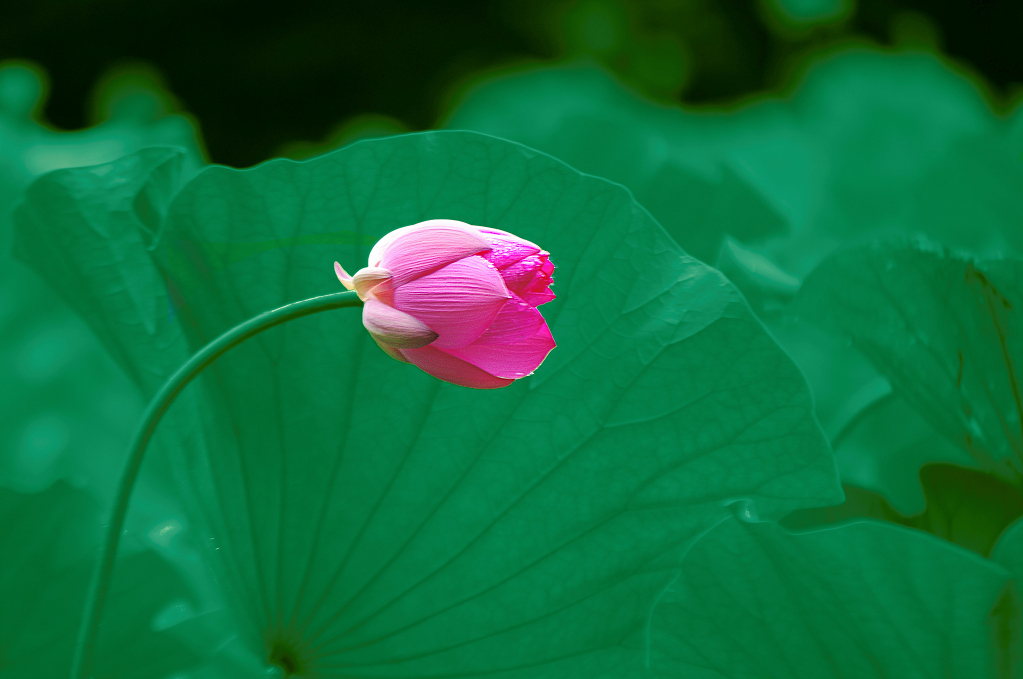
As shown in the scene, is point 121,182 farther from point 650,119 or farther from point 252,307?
point 650,119

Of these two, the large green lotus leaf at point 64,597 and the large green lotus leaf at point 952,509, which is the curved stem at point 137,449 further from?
the large green lotus leaf at point 952,509

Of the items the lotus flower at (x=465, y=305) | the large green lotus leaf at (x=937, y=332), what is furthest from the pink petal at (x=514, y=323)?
the large green lotus leaf at (x=937, y=332)

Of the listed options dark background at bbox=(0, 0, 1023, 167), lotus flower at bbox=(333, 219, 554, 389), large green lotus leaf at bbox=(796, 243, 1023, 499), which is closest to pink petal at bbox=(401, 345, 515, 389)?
lotus flower at bbox=(333, 219, 554, 389)

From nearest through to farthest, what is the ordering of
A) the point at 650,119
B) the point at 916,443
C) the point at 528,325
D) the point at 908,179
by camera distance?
the point at 528,325
the point at 916,443
the point at 908,179
the point at 650,119

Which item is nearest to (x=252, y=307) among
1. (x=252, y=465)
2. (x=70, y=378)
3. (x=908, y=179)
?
(x=252, y=465)

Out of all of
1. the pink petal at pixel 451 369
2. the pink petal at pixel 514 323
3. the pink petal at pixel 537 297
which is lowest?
the pink petal at pixel 451 369

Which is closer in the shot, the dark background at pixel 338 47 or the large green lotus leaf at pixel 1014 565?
the large green lotus leaf at pixel 1014 565
